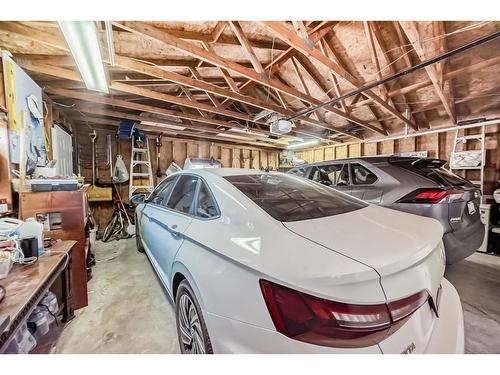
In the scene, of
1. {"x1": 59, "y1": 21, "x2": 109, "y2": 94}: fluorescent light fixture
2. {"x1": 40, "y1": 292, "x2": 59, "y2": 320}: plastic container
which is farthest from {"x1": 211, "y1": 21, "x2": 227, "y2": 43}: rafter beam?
{"x1": 40, "y1": 292, "x2": 59, "y2": 320}: plastic container

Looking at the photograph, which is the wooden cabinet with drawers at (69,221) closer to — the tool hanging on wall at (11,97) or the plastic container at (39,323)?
the plastic container at (39,323)

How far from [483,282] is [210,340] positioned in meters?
3.34

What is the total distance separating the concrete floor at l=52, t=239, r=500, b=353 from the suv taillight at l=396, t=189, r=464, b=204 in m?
1.07

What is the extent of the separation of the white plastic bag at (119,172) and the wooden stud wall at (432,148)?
6739 millimetres

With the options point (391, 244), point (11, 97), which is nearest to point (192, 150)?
point (11, 97)

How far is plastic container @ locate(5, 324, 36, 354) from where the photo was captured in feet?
3.81

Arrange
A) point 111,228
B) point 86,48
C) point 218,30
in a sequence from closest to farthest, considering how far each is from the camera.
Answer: point 86,48 < point 218,30 < point 111,228

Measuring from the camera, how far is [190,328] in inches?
52.6

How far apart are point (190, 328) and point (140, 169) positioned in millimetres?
5504

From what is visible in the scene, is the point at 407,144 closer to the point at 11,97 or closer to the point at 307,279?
the point at 307,279

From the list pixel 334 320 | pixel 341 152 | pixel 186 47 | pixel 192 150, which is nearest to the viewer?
pixel 334 320

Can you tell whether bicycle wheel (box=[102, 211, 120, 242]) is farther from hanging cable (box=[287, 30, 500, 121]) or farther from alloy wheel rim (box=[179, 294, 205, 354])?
hanging cable (box=[287, 30, 500, 121])

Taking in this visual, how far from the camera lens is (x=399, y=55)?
3.30 m

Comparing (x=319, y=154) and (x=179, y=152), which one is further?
(x=319, y=154)
